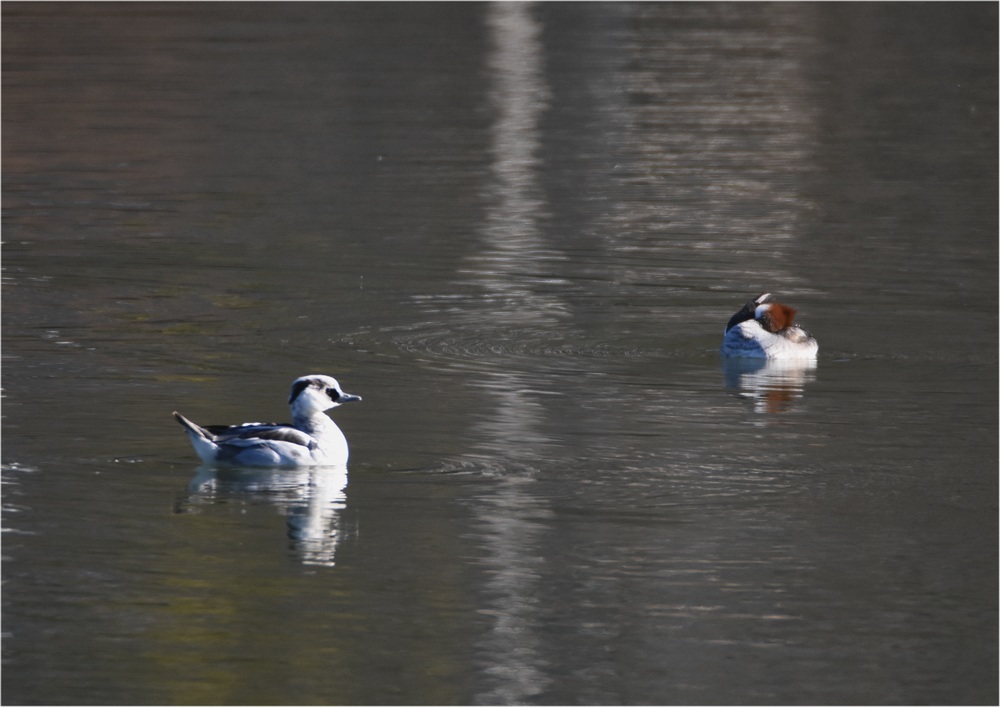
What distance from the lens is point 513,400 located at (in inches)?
578

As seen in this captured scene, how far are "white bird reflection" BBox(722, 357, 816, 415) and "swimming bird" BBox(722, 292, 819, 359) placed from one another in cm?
6

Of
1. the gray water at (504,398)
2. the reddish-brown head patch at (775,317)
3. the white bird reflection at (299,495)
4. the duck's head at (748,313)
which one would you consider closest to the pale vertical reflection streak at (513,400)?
the gray water at (504,398)

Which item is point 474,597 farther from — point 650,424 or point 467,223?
point 467,223

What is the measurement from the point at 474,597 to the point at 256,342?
6810 mm

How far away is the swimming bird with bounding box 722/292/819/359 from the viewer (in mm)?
16172

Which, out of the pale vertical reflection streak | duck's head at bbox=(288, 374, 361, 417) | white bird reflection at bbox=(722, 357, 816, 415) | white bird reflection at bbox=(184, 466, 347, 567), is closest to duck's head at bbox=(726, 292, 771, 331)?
white bird reflection at bbox=(722, 357, 816, 415)

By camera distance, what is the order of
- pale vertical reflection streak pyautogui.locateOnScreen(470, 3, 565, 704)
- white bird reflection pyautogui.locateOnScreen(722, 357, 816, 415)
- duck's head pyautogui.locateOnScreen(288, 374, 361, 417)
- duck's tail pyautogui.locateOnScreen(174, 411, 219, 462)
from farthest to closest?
white bird reflection pyautogui.locateOnScreen(722, 357, 816, 415)
duck's head pyautogui.locateOnScreen(288, 374, 361, 417)
duck's tail pyautogui.locateOnScreen(174, 411, 219, 462)
pale vertical reflection streak pyautogui.locateOnScreen(470, 3, 565, 704)

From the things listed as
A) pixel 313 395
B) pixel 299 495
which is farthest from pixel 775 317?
pixel 299 495

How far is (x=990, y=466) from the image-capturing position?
508 inches

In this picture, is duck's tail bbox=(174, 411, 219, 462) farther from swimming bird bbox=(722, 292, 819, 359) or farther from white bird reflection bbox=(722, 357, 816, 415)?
swimming bird bbox=(722, 292, 819, 359)

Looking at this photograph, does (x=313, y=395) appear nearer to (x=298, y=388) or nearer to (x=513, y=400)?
(x=298, y=388)

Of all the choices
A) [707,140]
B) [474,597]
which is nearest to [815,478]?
[474,597]

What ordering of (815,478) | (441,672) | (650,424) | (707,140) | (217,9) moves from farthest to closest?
(217,9) → (707,140) → (650,424) → (815,478) → (441,672)

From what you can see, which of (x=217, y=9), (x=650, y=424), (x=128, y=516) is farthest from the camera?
(x=217, y=9)
